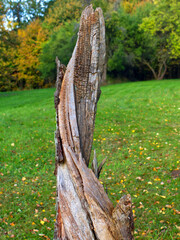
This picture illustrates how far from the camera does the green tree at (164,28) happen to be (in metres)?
31.0

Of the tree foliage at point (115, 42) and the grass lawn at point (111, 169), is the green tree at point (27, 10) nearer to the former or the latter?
the tree foliage at point (115, 42)

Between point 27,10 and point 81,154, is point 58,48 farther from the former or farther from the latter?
point 81,154

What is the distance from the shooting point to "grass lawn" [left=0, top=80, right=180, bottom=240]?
5.25 m

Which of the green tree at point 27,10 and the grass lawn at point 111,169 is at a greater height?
the green tree at point 27,10

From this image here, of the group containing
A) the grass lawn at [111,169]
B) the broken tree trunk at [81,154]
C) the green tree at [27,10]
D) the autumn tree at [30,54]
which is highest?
the green tree at [27,10]

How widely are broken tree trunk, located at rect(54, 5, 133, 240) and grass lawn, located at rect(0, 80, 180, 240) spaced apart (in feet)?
8.69

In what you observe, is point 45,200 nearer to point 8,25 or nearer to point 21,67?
point 8,25

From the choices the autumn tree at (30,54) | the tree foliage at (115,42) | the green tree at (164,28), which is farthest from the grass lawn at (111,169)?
the autumn tree at (30,54)

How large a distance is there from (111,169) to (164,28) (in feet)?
94.3

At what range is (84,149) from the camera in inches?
124

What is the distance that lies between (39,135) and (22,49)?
26916 mm

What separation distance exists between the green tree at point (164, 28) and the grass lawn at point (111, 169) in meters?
21.1

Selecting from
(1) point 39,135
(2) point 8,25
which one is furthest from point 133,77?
(1) point 39,135

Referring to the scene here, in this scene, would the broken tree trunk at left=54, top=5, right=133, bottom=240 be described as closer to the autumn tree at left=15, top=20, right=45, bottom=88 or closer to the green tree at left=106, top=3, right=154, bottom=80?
the green tree at left=106, top=3, right=154, bottom=80
